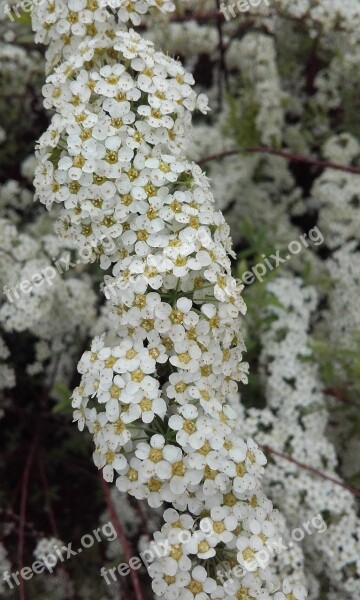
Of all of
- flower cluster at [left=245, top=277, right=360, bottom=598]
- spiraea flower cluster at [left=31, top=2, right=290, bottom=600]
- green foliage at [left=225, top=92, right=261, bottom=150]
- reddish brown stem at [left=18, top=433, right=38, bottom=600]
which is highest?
green foliage at [left=225, top=92, right=261, bottom=150]

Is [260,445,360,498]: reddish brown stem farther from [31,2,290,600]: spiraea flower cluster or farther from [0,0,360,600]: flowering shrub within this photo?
[31,2,290,600]: spiraea flower cluster

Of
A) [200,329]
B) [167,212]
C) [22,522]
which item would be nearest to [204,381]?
[200,329]

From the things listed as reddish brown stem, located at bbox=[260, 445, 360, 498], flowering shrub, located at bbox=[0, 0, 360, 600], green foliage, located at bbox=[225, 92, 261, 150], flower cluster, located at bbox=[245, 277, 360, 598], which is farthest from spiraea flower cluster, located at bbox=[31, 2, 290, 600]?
green foliage, located at bbox=[225, 92, 261, 150]

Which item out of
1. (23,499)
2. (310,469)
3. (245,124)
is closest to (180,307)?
(310,469)

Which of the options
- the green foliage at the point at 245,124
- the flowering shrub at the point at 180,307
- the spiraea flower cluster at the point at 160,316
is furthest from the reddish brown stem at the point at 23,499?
the green foliage at the point at 245,124

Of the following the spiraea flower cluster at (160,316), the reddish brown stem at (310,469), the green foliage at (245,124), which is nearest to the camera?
the spiraea flower cluster at (160,316)

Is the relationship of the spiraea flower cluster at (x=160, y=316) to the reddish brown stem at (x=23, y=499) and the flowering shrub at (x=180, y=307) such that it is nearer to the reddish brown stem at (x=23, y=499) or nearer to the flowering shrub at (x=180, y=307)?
the flowering shrub at (x=180, y=307)

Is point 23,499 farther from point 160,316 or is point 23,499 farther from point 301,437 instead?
point 160,316

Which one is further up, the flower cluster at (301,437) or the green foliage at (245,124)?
the green foliage at (245,124)

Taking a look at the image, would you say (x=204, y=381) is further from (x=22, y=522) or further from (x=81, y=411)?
(x=22, y=522)
